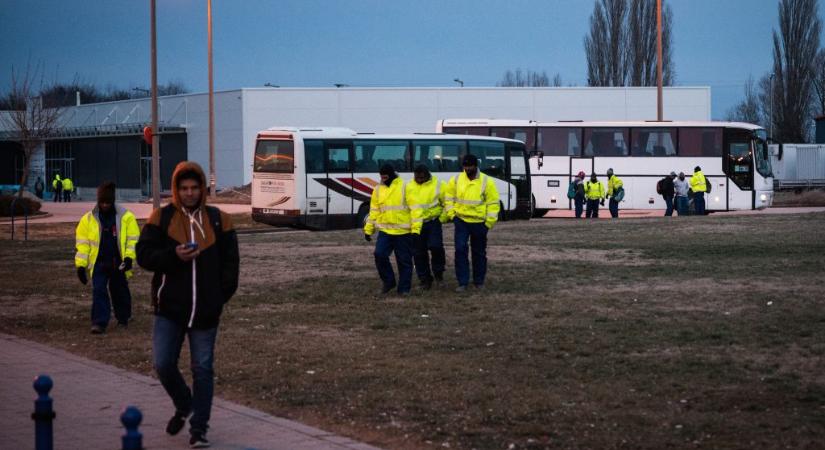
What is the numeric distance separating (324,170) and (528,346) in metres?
26.1

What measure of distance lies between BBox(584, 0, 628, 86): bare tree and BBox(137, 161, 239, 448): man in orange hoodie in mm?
68217

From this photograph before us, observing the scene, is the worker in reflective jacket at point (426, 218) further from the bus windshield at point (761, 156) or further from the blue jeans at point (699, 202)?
the bus windshield at point (761, 156)

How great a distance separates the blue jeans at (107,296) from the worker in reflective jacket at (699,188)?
2772cm

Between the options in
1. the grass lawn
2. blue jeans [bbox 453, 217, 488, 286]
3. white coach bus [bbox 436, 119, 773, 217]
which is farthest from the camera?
→ white coach bus [bbox 436, 119, 773, 217]

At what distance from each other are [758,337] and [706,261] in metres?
8.55

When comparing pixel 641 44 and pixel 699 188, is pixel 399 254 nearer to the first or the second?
pixel 699 188

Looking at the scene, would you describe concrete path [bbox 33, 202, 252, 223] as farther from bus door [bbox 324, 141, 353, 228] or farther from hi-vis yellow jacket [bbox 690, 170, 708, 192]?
hi-vis yellow jacket [bbox 690, 170, 708, 192]

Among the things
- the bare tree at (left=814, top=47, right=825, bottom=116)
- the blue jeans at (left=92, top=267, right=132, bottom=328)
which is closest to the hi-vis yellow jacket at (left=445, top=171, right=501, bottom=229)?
the blue jeans at (left=92, top=267, right=132, bottom=328)

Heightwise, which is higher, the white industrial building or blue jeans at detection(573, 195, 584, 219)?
the white industrial building

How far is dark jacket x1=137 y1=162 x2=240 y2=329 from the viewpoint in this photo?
24.8 feet

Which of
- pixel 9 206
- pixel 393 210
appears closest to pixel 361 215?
pixel 9 206

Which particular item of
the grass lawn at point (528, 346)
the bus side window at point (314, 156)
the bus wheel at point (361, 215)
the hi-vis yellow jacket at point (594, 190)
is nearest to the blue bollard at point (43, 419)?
the grass lawn at point (528, 346)

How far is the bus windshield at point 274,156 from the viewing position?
36.8 metres

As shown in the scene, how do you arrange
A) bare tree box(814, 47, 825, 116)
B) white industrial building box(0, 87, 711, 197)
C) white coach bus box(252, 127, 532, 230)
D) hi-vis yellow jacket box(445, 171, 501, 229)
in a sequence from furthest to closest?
bare tree box(814, 47, 825, 116), white industrial building box(0, 87, 711, 197), white coach bus box(252, 127, 532, 230), hi-vis yellow jacket box(445, 171, 501, 229)
